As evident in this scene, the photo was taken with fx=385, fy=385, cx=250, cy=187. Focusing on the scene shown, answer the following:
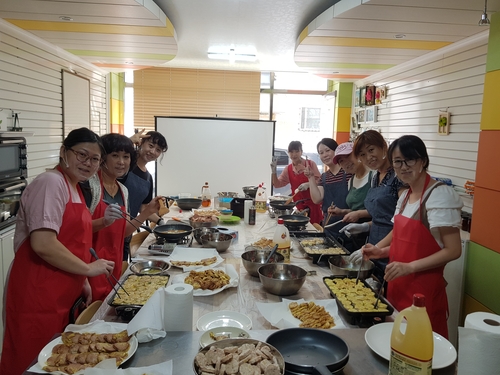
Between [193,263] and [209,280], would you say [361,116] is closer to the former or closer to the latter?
[193,263]

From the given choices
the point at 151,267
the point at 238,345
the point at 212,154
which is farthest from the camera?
the point at 212,154

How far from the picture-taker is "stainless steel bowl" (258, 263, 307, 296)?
220 centimetres

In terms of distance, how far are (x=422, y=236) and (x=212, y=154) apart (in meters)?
4.89

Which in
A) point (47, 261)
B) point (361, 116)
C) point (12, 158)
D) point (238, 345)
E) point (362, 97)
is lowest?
point (238, 345)

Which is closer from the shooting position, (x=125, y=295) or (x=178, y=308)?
(x=178, y=308)

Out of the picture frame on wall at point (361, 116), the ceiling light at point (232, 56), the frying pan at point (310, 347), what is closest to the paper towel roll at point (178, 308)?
the frying pan at point (310, 347)

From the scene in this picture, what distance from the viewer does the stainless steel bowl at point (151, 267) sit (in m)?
2.46

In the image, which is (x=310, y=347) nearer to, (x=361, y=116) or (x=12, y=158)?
(x=12, y=158)

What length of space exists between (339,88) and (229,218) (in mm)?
5661

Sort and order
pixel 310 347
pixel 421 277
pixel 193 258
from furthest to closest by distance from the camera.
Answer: pixel 193 258 < pixel 421 277 < pixel 310 347

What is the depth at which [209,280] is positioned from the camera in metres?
2.29

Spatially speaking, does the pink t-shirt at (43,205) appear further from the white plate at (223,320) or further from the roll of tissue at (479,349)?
the roll of tissue at (479,349)

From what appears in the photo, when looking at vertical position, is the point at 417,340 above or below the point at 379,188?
below

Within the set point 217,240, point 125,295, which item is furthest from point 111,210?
point 217,240
